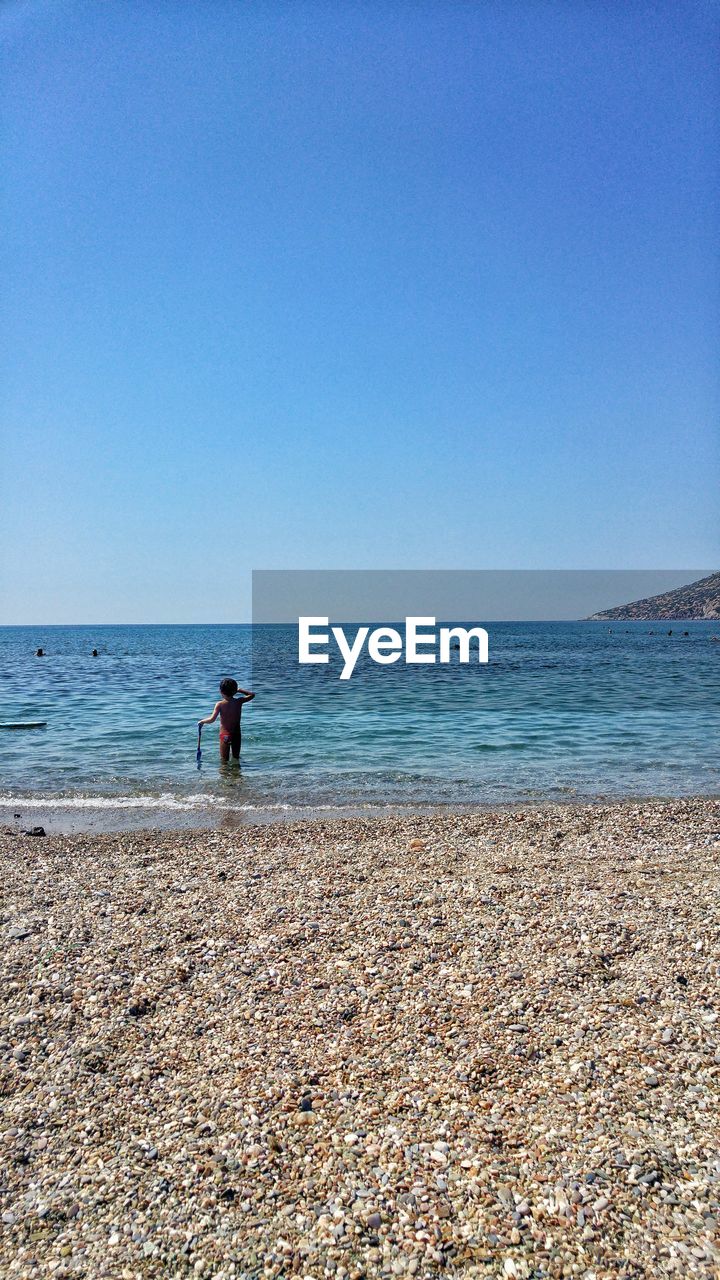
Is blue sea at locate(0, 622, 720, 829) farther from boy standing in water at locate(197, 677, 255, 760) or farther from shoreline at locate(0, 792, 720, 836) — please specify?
boy standing in water at locate(197, 677, 255, 760)

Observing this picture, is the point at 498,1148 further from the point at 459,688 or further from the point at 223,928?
the point at 459,688

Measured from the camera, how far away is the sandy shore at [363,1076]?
3.49m

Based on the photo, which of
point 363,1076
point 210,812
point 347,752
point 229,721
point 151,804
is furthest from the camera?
point 347,752

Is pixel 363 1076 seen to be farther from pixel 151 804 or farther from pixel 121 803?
pixel 121 803

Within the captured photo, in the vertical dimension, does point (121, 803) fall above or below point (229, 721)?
below

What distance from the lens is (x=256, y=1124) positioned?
14.0 feet

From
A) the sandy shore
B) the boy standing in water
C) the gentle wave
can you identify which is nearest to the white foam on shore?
the gentle wave

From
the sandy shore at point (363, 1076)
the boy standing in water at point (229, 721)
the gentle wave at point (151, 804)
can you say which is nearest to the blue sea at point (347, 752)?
the gentle wave at point (151, 804)

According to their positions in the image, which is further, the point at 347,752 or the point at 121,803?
the point at 347,752

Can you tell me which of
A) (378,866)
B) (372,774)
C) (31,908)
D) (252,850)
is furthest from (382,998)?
(372,774)

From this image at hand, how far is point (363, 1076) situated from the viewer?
468 cm

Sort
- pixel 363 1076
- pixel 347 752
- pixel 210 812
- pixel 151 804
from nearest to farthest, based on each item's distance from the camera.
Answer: pixel 363 1076 → pixel 210 812 → pixel 151 804 → pixel 347 752

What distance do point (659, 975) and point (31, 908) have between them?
5.82m

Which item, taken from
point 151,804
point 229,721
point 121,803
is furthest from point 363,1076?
point 229,721
